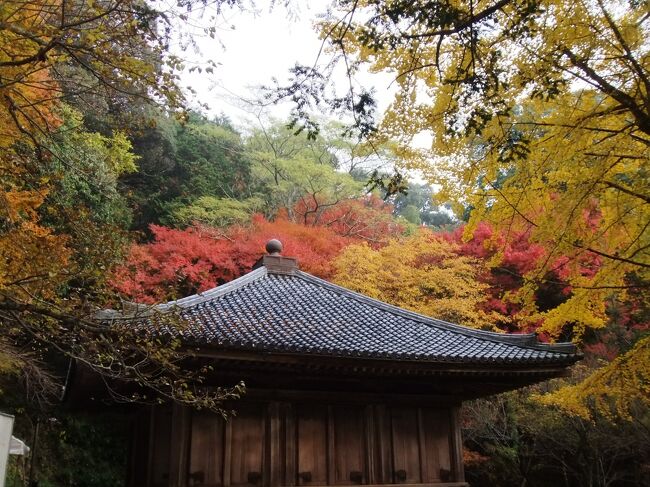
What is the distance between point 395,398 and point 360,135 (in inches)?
255

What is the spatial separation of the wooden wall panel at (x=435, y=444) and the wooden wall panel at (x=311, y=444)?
192 cm

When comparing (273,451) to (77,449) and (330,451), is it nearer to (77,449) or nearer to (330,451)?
(330,451)

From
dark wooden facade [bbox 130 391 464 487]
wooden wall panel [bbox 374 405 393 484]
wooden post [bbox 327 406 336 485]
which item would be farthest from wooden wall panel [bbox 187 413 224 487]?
wooden wall panel [bbox 374 405 393 484]

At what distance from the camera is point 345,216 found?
24312 millimetres

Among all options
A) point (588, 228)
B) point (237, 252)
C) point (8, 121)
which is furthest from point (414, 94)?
point (237, 252)

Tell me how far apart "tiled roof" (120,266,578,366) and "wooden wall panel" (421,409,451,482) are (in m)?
1.44

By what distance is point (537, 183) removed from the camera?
799cm

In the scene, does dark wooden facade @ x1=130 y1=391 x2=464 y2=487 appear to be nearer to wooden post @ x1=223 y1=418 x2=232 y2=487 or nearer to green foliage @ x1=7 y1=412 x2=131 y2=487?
wooden post @ x1=223 y1=418 x2=232 y2=487

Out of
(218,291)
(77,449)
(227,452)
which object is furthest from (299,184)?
(227,452)

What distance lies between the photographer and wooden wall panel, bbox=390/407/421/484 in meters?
9.77

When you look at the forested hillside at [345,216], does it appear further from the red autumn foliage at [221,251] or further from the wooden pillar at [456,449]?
the wooden pillar at [456,449]

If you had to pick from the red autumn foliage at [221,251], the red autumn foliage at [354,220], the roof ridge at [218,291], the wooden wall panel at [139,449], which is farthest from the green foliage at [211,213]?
the wooden wall panel at [139,449]

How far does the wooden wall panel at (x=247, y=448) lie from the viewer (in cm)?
873

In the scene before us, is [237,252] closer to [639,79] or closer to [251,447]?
[251,447]
